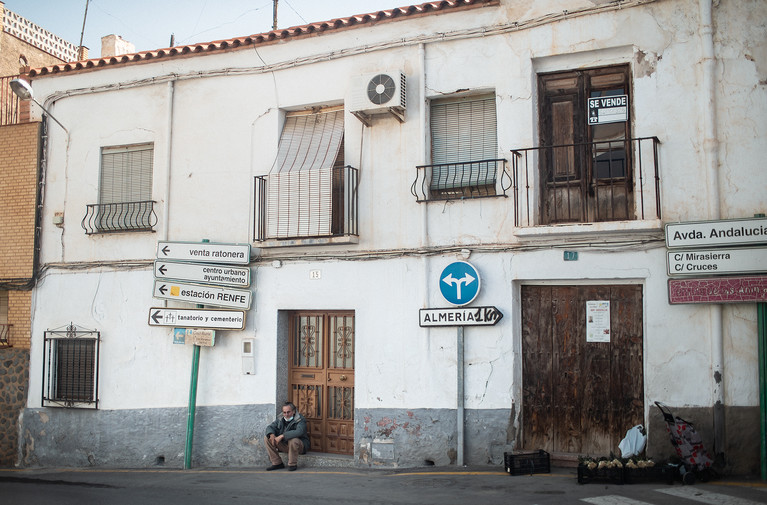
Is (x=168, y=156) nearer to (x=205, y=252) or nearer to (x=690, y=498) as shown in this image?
(x=205, y=252)

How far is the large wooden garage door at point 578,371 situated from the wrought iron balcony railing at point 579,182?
972 mm

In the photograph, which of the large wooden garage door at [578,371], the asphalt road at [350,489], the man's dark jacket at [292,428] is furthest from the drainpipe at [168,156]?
the large wooden garage door at [578,371]

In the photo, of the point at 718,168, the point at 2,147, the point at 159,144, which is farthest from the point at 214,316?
the point at 718,168

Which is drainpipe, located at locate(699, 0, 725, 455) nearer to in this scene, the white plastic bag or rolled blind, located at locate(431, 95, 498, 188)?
the white plastic bag

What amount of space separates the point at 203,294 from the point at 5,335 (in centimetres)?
408

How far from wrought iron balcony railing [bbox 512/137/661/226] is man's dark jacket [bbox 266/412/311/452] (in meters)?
4.14

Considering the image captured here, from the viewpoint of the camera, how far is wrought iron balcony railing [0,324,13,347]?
468 inches

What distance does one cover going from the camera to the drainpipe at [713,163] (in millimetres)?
8008

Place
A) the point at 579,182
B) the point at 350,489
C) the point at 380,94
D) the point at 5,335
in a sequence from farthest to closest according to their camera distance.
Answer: the point at 5,335, the point at 380,94, the point at 579,182, the point at 350,489

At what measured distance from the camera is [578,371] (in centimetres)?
887

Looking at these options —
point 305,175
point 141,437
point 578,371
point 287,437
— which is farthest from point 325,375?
point 578,371

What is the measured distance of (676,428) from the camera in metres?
7.69

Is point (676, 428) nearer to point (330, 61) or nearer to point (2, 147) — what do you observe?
point (330, 61)

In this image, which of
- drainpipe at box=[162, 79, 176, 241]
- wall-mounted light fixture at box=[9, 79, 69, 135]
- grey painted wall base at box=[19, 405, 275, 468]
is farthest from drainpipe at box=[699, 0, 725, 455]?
wall-mounted light fixture at box=[9, 79, 69, 135]
